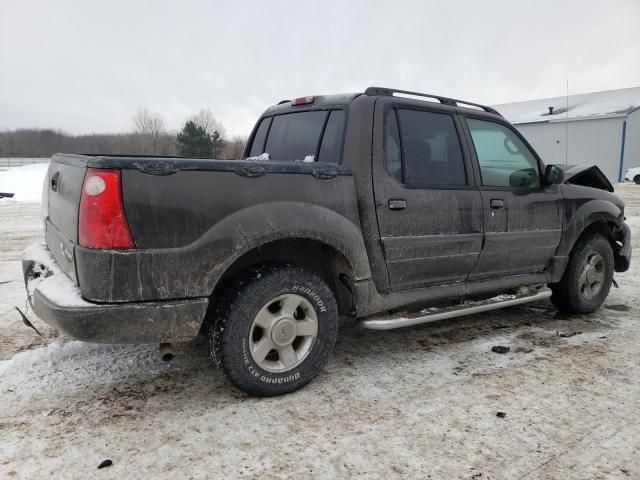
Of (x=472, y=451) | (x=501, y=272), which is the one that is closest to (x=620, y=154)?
(x=501, y=272)

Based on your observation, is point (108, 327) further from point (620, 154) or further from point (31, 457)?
point (620, 154)

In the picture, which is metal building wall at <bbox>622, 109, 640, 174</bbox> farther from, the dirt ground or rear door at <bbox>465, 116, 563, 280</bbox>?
the dirt ground

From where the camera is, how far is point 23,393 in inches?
118

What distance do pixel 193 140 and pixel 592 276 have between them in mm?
37866

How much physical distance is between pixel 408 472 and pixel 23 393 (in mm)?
2291

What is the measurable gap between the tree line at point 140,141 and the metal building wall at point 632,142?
77.1 ft

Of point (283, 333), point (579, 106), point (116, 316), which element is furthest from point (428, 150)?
point (579, 106)

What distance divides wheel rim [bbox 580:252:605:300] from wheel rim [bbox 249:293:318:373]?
302 cm

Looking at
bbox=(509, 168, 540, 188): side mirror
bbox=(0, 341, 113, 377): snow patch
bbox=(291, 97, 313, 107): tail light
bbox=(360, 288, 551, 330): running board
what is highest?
bbox=(291, 97, 313, 107): tail light

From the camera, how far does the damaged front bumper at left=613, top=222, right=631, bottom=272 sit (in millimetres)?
5070

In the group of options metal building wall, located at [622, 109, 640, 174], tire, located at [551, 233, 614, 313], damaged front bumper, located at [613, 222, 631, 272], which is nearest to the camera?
tire, located at [551, 233, 614, 313]

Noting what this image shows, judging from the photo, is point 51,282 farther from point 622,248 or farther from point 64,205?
point 622,248

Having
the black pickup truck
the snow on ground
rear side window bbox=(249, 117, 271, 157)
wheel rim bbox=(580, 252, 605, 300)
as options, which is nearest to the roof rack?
the black pickup truck

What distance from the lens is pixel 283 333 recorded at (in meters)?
3.01
